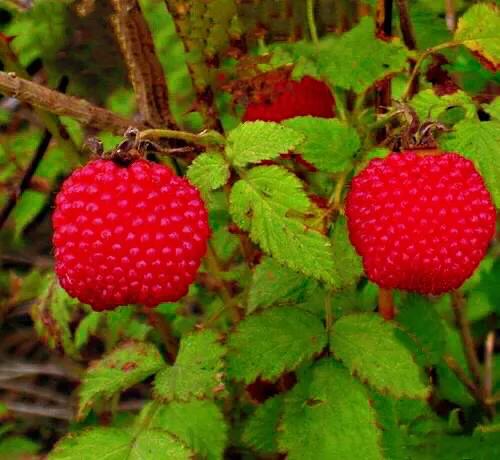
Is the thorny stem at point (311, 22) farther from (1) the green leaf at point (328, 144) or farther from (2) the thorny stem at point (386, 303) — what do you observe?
(2) the thorny stem at point (386, 303)

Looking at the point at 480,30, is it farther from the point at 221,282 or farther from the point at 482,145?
the point at 221,282

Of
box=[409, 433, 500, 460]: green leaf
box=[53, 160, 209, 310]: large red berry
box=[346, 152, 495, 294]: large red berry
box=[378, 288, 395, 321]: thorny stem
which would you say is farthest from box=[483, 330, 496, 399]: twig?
box=[53, 160, 209, 310]: large red berry

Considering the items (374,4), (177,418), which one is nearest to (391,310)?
(177,418)

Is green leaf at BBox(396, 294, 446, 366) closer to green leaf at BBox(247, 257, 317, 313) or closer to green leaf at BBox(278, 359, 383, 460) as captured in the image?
green leaf at BBox(247, 257, 317, 313)

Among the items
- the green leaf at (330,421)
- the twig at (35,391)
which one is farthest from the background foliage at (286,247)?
the twig at (35,391)

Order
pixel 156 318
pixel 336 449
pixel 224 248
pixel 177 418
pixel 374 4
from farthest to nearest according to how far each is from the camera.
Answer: pixel 156 318 < pixel 224 248 < pixel 374 4 < pixel 177 418 < pixel 336 449

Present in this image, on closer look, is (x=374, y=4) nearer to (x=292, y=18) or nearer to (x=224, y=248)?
(x=292, y=18)
